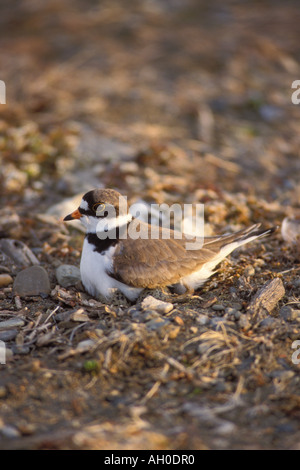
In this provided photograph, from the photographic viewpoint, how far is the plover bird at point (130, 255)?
4.80m

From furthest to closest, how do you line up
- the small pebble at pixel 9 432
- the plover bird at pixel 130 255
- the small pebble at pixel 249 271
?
the small pebble at pixel 249 271 → the plover bird at pixel 130 255 → the small pebble at pixel 9 432

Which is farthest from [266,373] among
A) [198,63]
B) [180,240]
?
[198,63]

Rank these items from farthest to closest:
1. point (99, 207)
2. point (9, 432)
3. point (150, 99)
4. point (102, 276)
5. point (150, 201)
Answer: point (150, 99), point (150, 201), point (99, 207), point (102, 276), point (9, 432)

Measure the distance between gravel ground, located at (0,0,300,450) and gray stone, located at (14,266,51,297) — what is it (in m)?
0.01

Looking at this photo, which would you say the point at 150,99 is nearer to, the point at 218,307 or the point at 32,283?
the point at 32,283

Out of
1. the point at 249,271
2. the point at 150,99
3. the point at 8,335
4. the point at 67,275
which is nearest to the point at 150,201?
the point at 67,275

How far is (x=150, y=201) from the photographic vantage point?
679cm

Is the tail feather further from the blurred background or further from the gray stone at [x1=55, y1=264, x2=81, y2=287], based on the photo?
the blurred background

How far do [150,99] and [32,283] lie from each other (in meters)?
5.43

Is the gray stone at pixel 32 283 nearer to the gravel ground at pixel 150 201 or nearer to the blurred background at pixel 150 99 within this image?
the gravel ground at pixel 150 201

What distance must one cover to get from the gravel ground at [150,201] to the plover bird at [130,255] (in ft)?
0.50

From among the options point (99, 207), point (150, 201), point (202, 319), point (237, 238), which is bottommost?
point (150, 201)

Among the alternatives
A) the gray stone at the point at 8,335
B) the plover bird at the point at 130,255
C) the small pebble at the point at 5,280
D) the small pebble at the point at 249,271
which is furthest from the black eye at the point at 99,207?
the small pebble at the point at 249,271

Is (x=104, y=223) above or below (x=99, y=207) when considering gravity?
below
